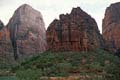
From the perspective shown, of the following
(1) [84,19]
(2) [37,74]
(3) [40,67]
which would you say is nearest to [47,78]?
(2) [37,74]

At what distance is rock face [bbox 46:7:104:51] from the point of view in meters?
124

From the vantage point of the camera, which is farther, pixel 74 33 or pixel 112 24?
pixel 112 24

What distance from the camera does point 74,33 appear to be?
12562 cm

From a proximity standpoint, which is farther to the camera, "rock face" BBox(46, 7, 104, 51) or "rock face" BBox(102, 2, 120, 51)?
"rock face" BBox(102, 2, 120, 51)

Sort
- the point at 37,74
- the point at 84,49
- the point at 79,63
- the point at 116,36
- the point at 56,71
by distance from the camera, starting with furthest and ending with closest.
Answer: the point at 116,36 → the point at 84,49 → the point at 79,63 → the point at 56,71 → the point at 37,74

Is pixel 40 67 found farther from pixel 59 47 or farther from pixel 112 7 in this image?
pixel 112 7

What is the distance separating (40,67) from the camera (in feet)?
352

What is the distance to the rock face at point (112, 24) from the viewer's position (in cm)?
16448

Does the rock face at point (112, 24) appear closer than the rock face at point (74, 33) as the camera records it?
No

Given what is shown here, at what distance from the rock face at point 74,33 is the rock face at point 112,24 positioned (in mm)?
35722

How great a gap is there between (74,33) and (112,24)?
159 feet

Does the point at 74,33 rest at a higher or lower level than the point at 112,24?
lower

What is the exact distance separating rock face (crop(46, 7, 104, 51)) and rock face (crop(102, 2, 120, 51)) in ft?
117

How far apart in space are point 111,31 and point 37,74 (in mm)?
90523
